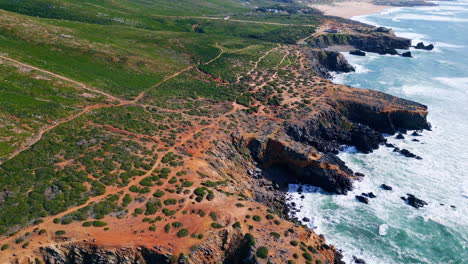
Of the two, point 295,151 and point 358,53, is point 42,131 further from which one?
point 358,53

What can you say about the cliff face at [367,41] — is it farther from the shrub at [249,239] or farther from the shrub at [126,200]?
the shrub at [126,200]

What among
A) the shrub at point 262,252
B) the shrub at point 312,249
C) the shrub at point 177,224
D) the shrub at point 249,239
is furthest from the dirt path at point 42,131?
the shrub at point 312,249

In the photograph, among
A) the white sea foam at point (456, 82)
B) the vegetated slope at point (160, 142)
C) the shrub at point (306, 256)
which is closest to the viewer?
the vegetated slope at point (160, 142)

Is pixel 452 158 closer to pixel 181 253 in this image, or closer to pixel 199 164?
A: pixel 199 164

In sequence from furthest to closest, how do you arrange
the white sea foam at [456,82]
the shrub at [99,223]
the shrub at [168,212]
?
the white sea foam at [456,82], the shrub at [168,212], the shrub at [99,223]

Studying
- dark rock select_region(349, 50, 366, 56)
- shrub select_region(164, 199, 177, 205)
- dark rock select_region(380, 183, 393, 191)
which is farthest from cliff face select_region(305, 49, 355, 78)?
shrub select_region(164, 199, 177, 205)

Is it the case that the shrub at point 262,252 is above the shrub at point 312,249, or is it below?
above

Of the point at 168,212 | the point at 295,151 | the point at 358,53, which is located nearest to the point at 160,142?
the point at 168,212
